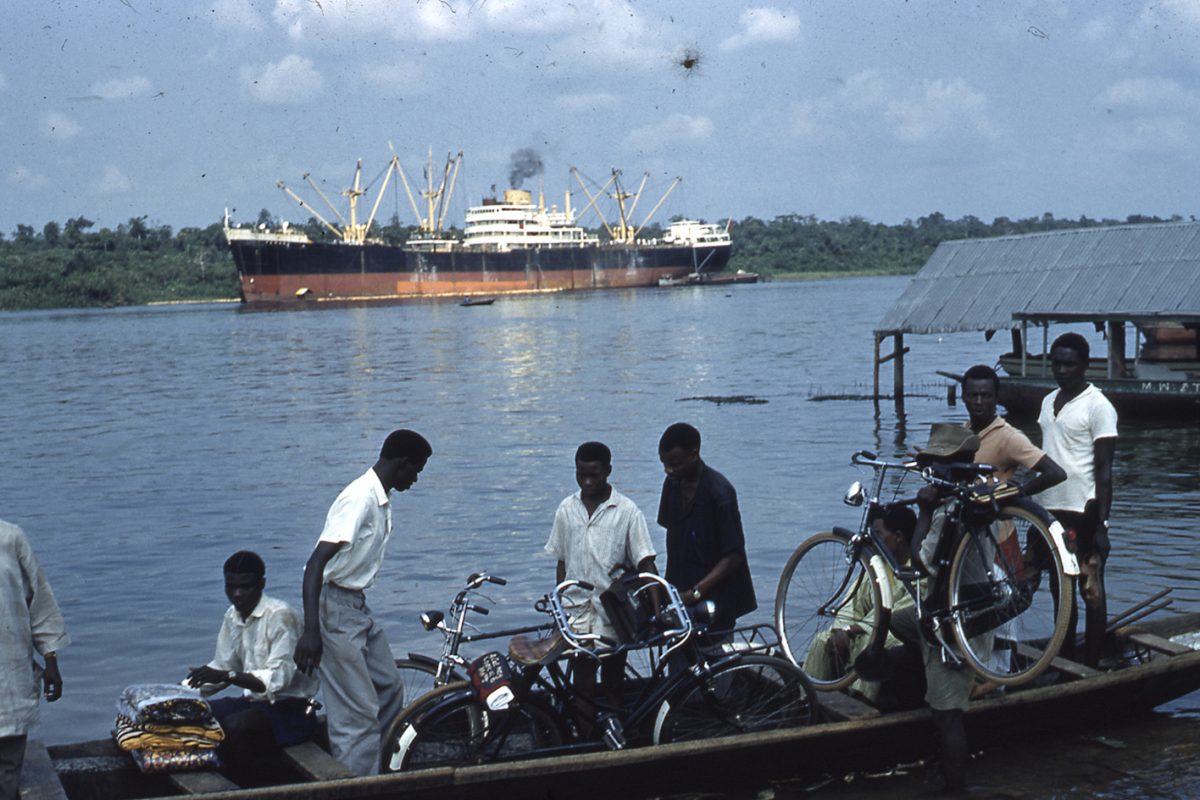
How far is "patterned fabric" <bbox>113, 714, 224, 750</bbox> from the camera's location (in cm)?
610

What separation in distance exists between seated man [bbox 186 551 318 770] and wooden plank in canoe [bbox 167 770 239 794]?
0.96 feet

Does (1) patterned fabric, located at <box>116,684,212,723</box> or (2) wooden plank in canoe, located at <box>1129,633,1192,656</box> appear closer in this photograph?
(1) patterned fabric, located at <box>116,684,212,723</box>

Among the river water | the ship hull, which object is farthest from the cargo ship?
the river water

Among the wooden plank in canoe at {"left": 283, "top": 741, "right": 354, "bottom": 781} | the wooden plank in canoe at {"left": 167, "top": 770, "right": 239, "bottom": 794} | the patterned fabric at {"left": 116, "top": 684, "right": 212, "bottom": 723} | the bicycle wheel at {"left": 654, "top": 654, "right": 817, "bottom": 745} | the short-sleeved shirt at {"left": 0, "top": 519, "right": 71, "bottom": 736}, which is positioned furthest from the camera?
the bicycle wheel at {"left": 654, "top": 654, "right": 817, "bottom": 745}

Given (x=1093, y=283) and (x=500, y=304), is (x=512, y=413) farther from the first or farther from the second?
(x=500, y=304)

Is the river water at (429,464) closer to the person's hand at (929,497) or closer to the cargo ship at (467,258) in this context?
the person's hand at (929,497)

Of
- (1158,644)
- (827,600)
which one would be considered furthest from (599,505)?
(1158,644)

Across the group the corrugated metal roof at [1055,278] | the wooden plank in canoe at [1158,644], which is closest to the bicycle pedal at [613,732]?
the wooden plank in canoe at [1158,644]

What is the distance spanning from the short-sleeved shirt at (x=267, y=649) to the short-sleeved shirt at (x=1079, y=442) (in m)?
3.76

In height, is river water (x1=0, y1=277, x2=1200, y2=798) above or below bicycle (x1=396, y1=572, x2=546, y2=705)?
below

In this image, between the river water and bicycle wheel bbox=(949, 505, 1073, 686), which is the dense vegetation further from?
bicycle wheel bbox=(949, 505, 1073, 686)

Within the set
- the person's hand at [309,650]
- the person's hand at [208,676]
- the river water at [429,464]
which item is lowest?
the river water at [429,464]

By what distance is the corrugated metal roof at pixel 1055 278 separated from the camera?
76.8 feet

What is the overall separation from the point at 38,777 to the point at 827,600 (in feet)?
12.1
